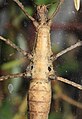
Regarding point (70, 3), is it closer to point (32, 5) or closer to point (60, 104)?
point (32, 5)

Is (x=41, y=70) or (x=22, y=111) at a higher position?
(x=41, y=70)

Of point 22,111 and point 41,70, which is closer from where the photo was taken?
point 41,70

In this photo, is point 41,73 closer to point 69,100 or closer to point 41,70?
point 41,70

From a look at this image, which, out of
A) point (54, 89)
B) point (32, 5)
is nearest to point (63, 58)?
point (54, 89)

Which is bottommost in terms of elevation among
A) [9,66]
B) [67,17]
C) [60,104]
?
[60,104]

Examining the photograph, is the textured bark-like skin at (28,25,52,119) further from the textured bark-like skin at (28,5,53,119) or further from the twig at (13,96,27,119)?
the twig at (13,96,27,119)

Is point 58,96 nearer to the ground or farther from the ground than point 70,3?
nearer to the ground

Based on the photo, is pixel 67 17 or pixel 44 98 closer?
pixel 44 98

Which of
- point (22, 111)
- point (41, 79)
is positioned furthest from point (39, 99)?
point (22, 111)
